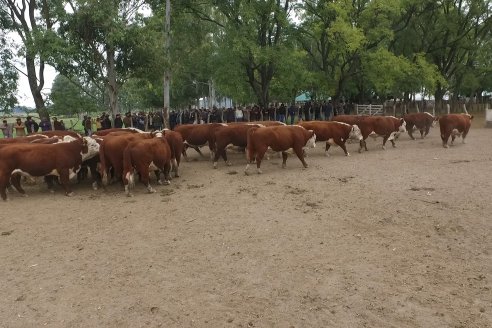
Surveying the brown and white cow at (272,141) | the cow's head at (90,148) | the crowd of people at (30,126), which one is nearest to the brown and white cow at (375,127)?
the brown and white cow at (272,141)

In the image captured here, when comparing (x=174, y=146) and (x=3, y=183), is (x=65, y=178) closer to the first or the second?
(x=3, y=183)

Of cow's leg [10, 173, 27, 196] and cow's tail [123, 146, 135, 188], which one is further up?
cow's tail [123, 146, 135, 188]

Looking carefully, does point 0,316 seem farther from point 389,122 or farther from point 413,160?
point 389,122

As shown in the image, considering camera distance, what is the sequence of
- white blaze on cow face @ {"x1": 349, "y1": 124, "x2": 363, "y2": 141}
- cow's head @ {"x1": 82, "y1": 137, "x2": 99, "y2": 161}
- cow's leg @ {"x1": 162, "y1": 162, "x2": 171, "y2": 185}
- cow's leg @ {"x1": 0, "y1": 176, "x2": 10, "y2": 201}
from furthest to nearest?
white blaze on cow face @ {"x1": 349, "y1": 124, "x2": 363, "y2": 141}, cow's leg @ {"x1": 162, "y1": 162, "x2": 171, "y2": 185}, cow's head @ {"x1": 82, "y1": 137, "x2": 99, "y2": 161}, cow's leg @ {"x1": 0, "y1": 176, "x2": 10, "y2": 201}

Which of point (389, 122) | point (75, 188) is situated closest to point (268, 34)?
point (389, 122)

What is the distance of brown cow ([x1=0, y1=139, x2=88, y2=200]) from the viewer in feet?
31.3

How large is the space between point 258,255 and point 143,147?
5115mm

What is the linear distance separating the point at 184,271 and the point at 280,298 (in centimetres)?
145

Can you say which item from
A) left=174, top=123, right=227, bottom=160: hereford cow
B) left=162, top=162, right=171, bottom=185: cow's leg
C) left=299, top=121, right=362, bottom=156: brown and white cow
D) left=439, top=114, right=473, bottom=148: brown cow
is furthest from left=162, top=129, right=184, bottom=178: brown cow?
left=439, top=114, right=473, bottom=148: brown cow

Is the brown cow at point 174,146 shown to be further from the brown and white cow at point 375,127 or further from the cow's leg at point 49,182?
the brown and white cow at point 375,127

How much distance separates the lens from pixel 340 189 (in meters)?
9.23

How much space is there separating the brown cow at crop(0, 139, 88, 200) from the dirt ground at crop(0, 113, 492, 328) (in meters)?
0.60

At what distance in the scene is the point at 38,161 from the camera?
31.7 ft

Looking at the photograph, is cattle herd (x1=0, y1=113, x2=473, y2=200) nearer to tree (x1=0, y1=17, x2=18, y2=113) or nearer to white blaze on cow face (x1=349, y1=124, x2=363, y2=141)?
white blaze on cow face (x1=349, y1=124, x2=363, y2=141)
